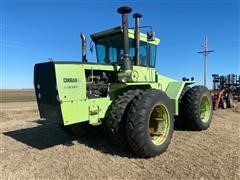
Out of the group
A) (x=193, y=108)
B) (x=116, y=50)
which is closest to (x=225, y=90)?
(x=193, y=108)

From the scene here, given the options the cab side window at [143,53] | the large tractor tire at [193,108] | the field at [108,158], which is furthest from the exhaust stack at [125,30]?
the large tractor tire at [193,108]

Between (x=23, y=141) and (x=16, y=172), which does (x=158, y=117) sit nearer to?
(x=16, y=172)

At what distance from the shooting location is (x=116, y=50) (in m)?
7.09

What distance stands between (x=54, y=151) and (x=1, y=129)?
149 inches

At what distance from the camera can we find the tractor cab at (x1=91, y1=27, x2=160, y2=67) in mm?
6918

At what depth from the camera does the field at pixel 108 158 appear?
185 inches

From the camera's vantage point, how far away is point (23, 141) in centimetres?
716

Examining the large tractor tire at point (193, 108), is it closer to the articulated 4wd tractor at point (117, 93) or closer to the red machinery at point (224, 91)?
the articulated 4wd tractor at point (117, 93)

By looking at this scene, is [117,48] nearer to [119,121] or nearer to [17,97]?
[119,121]

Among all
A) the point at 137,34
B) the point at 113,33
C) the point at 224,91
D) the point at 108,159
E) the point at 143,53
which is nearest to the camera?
the point at 108,159

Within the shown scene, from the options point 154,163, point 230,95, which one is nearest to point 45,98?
point 154,163

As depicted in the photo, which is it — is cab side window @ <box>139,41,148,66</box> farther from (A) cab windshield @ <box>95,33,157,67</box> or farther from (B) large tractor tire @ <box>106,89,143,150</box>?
(B) large tractor tire @ <box>106,89,143,150</box>

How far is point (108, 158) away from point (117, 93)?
1433 mm

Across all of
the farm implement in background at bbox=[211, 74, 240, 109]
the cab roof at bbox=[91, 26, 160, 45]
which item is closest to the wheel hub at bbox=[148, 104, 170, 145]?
the cab roof at bbox=[91, 26, 160, 45]
